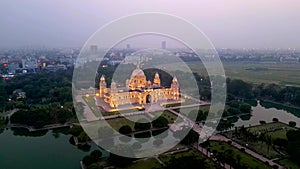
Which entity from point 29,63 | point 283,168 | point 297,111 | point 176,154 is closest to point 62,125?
point 176,154

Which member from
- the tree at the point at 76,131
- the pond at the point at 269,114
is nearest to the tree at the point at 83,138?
the tree at the point at 76,131

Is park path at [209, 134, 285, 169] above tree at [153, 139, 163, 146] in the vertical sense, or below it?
below

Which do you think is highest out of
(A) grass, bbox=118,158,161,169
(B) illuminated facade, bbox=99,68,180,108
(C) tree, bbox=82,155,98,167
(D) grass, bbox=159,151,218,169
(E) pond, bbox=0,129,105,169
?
(B) illuminated facade, bbox=99,68,180,108

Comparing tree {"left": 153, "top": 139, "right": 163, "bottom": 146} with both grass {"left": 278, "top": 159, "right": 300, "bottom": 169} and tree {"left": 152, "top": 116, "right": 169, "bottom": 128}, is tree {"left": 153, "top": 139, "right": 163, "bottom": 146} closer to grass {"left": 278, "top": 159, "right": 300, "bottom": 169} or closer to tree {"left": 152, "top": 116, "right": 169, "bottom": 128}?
tree {"left": 152, "top": 116, "right": 169, "bottom": 128}

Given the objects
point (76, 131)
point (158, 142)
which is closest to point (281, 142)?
point (158, 142)

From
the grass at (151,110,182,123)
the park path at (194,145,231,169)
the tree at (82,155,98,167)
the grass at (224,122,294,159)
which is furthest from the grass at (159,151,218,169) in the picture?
the grass at (151,110,182,123)

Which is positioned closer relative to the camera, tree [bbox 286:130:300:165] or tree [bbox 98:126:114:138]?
tree [bbox 286:130:300:165]

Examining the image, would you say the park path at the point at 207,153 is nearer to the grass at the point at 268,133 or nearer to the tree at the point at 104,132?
the grass at the point at 268,133
